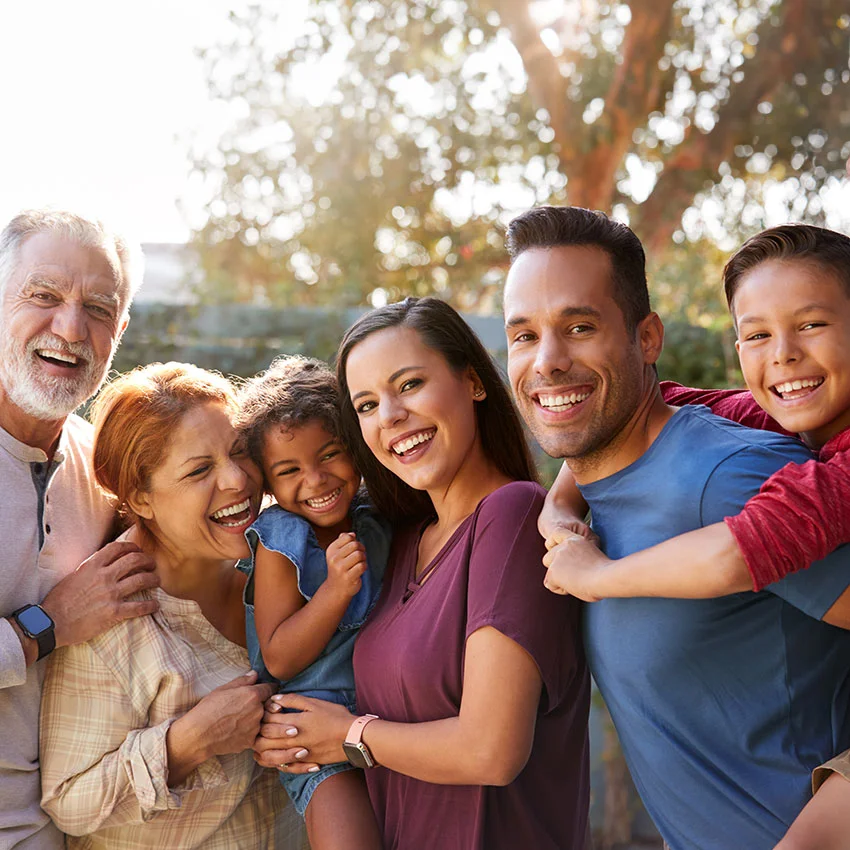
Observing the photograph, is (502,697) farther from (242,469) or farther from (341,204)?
(341,204)

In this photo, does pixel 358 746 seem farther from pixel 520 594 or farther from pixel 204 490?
pixel 204 490

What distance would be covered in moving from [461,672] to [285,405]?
940 mm

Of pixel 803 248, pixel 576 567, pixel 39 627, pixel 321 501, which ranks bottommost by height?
pixel 39 627

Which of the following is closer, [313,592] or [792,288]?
[792,288]

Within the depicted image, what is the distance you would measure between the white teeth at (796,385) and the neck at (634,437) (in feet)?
0.77

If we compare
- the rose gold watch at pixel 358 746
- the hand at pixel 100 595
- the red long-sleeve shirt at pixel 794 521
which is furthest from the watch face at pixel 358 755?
the red long-sleeve shirt at pixel 794 521

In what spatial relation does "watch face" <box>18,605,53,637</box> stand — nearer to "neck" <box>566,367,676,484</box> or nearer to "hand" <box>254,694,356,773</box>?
"hand" <box>254,694,356,773</box>

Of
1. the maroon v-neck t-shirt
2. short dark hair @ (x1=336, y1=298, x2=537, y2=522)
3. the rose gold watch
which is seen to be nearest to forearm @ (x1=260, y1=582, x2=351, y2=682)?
the maroon v-neck t-shirt

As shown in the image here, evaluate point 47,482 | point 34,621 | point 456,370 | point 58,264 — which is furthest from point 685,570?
point 58,264

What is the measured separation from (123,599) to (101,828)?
60 centimetres

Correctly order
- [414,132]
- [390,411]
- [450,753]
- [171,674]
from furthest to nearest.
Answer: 1. [414,132]
2. [171,674]
3. [390,411]
4. [450,753]

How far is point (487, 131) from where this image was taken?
845cm

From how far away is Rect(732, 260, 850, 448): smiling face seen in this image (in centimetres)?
202

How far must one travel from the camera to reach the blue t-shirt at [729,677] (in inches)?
76.8
